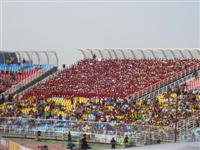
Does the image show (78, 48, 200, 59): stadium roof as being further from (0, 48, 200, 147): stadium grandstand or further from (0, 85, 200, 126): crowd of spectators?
(0, 85, 200, 126): crowd of spectators

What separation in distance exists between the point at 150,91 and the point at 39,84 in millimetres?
13671

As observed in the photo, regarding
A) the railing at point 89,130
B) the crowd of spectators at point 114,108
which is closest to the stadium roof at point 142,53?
the crowd of spectators at point 114,108

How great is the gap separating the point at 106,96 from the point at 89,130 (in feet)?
35.0

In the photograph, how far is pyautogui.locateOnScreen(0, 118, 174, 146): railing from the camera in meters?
36.2

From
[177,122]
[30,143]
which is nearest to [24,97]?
[30,143]

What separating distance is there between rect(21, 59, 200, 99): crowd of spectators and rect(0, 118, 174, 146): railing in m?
8.75

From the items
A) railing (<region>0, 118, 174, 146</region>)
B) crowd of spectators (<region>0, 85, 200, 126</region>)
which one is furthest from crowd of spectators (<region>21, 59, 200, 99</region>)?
railing (<region>0, 118, 174, 146</region>)

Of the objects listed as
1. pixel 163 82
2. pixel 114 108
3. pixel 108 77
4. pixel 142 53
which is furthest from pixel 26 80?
pixel 114 108

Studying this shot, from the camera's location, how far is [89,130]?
40.6 m

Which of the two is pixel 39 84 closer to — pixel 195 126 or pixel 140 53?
pixel 140 53

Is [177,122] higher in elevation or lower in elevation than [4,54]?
lower

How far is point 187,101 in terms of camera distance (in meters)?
43.8

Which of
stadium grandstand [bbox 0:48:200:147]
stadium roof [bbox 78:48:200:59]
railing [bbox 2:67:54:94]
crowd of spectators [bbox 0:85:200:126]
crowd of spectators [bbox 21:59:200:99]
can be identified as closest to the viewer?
stadium grandstand [bbox 0:48:200:147]

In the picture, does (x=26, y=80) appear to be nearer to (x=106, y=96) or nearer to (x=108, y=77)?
(x=108, y=77)
